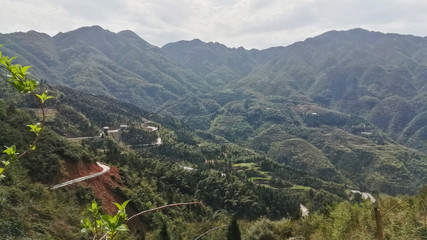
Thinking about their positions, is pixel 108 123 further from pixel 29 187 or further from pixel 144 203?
pixel 29 187

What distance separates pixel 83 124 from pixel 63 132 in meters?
19.7

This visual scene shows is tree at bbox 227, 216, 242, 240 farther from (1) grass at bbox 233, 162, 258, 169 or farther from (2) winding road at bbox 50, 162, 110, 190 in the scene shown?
(1) grass at bbox 233, 162, 258, 169

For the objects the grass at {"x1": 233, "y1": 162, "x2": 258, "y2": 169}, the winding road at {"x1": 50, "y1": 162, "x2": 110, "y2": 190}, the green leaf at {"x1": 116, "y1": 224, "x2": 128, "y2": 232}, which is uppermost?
the green leaf at {"x1": 116, "y1": 224, "x2": 128, "y2": 232}

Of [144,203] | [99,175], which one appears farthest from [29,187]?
[144,203]


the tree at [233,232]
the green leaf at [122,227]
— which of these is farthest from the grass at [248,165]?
the green leaf at [122,227]

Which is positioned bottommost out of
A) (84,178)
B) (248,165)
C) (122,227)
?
(248,165)

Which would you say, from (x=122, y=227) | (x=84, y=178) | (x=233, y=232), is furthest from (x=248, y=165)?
(x=122, y=227)

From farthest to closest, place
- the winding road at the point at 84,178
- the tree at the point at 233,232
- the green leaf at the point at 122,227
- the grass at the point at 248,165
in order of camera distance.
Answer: the grass at the point at 248,165 → the winding road at the point at 84,178 → the tree at the point at 233,232 → the green leaf at the point at 122,227

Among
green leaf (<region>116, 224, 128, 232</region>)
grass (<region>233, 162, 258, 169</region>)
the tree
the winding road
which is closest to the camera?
green leaf (<region>116, 224, 128, 232</region>)

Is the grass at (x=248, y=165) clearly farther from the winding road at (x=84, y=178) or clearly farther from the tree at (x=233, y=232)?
the tree at (x=233, y=232)

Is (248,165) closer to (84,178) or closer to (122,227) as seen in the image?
(84,178)

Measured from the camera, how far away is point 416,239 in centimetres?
1739

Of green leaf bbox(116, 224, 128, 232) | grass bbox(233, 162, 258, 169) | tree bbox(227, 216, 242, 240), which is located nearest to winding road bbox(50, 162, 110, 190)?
tree bbox(227, 216, 242, 240)

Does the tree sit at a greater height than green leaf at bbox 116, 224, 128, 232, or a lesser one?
lesser
